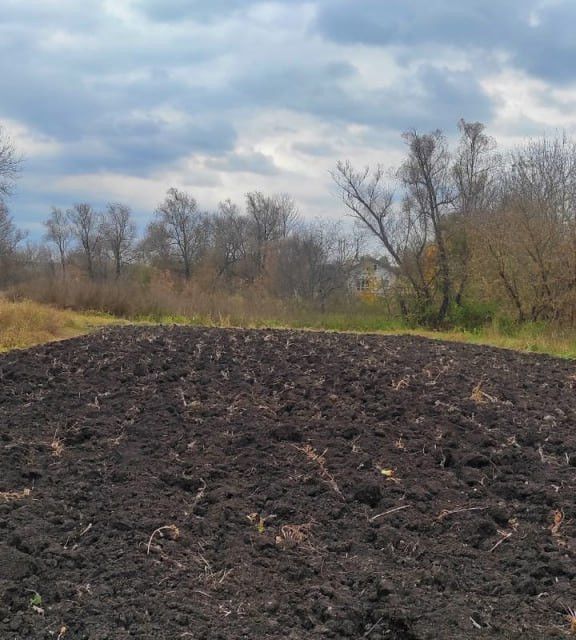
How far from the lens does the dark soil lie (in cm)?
272

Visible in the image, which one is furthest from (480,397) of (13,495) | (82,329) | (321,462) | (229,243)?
(229,243)

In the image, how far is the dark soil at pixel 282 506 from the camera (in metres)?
2.72

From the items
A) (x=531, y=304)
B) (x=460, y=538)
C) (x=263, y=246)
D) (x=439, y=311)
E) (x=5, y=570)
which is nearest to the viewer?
(x=5, y=570)

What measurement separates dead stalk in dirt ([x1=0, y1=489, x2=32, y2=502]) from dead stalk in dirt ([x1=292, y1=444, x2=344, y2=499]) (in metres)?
1.91

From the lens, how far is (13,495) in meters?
3.91

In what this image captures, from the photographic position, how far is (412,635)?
2.58 m

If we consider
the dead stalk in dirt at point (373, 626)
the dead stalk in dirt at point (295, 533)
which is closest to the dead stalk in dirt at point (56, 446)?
the dead stalk in dirt at point (295, 533)

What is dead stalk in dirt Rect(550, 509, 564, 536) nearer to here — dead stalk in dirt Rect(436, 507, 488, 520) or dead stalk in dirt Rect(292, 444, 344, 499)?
dead stalk in dirt Rect(436, 507, 488, 520)

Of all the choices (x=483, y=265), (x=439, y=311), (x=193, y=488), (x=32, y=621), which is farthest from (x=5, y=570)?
(x=439, y=311)

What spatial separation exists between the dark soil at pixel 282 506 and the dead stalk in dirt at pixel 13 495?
0.02m

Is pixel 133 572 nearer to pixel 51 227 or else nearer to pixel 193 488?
pixel 193 488

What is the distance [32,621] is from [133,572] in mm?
531

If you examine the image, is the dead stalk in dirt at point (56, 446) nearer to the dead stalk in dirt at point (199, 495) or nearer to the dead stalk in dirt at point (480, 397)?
the dead stalk in dirt at point (199, 495)

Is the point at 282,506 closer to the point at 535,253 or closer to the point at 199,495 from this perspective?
the point at 199,495
